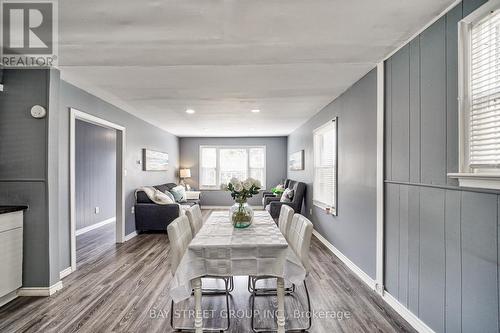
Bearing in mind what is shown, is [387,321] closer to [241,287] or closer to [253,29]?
[241,287]

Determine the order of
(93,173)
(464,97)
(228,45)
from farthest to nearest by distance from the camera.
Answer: (93,173) < (228,45) < (464,97)

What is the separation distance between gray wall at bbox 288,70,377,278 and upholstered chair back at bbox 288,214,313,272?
994 mm

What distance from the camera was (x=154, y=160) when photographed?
642cm

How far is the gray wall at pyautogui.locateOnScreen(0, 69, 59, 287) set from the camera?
112 inches

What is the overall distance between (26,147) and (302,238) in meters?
2.96

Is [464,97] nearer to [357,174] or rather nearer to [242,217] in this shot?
[357,174]

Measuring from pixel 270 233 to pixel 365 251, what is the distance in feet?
4.64

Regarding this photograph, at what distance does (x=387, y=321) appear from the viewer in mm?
2299

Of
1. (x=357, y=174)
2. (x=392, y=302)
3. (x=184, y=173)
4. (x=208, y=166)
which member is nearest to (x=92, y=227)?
(x=184, y=173)

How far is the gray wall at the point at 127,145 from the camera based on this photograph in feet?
10.6

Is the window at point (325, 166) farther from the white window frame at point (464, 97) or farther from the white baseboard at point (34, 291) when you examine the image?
the white baseboard at point (34, 291)

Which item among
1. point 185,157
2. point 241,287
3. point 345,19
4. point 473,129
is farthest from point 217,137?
point 473,129

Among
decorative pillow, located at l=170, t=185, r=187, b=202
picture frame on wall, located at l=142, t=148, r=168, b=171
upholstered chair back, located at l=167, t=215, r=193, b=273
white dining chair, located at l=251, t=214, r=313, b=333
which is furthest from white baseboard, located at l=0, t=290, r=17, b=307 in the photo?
decorative pillow, located at l=170, t=185, r=187, b=202
